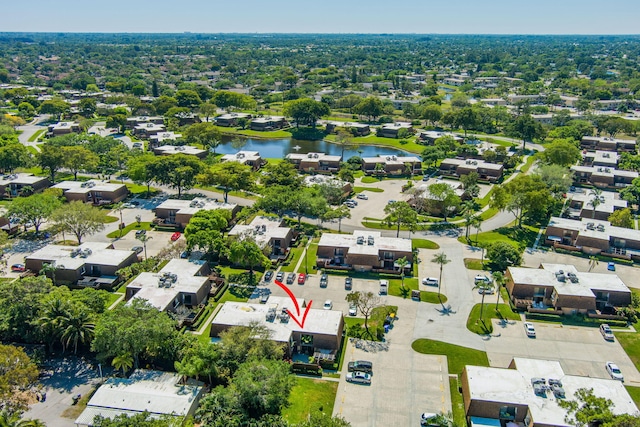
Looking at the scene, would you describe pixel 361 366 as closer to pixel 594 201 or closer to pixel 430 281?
pixel 430 281

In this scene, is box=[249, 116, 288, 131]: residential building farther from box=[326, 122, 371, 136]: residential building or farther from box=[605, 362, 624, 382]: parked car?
box=[605, 362, 624, 382]: parked car

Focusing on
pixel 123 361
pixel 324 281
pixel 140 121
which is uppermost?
pixel 140 121

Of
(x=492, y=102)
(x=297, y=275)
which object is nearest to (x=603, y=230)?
(x=297, y=275)

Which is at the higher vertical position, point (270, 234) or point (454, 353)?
point (270, 234)

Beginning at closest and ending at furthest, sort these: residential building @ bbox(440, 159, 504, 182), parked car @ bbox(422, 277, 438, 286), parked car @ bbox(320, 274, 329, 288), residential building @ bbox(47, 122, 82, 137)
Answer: parked car @ bbox(320, 274, 329, 288) → parked car @ bbox(422, 277, 438, 286) → residential building @ bbox(440, 159, 504, 182) → residential building @ bbox(47, 122, 82, 137)

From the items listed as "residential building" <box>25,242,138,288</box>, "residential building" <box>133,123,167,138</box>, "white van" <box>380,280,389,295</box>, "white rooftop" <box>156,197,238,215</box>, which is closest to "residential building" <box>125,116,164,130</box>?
"residential building" <box>133,123,167,138</box>

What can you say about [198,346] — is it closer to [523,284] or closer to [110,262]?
[110,262]

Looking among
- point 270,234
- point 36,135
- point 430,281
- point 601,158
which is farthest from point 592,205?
point 36,135
